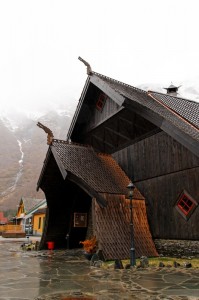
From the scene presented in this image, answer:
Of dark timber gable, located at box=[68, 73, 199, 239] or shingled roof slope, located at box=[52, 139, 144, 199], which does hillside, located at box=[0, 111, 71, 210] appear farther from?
dark timber gable, located at box=[68, 73, 199, 239]

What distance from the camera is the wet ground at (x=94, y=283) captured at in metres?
6.39

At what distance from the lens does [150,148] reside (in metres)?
13.7

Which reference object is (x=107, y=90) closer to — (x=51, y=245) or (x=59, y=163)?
(x=59, y=163)

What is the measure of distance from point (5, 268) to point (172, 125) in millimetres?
7701

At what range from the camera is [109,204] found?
1234 cm

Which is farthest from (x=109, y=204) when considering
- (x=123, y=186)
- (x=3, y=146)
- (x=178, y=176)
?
(x=3, y=146)

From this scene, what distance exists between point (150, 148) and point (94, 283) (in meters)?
7.37

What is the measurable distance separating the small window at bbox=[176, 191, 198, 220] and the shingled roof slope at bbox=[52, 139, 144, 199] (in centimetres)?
205

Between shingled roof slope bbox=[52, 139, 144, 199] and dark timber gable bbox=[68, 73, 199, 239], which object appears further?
shingled roof slope bbox=[52, 139, 144, 199]

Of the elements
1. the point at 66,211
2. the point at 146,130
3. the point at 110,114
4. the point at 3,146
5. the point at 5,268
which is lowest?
the point at 5,268

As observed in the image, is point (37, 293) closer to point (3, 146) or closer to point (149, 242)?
point (149, 242)

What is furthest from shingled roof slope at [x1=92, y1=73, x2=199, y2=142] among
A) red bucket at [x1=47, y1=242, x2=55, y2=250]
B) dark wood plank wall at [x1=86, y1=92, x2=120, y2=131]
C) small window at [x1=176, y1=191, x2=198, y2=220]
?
red bucket at [x1=47, y1=242, x2=55, y2=250]

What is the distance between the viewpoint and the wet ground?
639 cm

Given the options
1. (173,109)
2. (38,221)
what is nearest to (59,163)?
(173,109)
